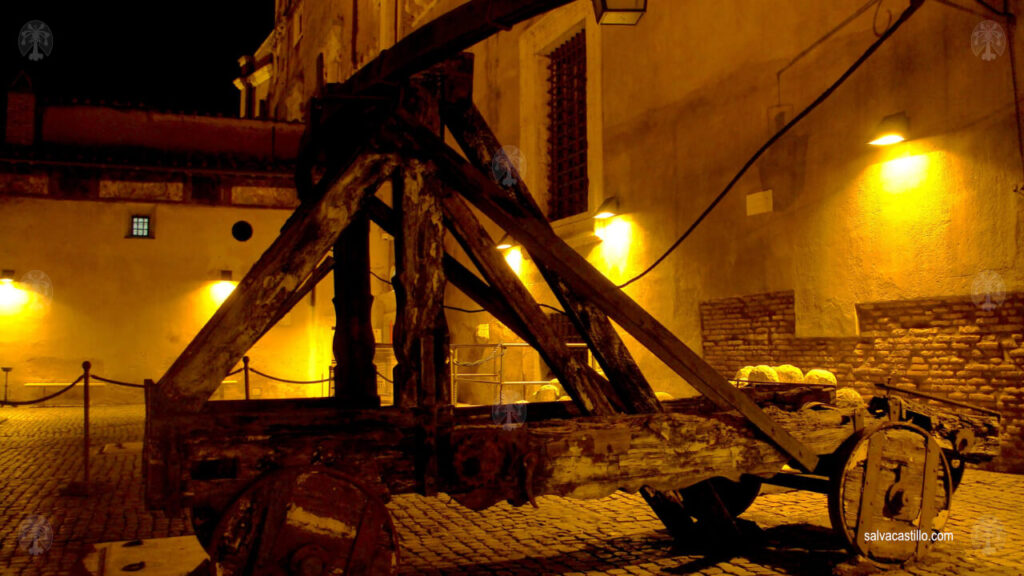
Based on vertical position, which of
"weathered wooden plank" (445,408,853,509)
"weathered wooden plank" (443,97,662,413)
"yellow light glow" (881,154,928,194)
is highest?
"yellow light glow" (881,154,928,194)

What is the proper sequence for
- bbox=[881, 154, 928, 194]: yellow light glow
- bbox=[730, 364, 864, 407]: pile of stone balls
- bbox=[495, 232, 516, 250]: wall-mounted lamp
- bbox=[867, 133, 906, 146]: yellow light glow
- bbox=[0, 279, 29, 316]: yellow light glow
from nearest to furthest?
bbox=[881, 154, 928, 194]: yellow light glow → bbox=[867, 133, 906, 146]: yellow light glow → bbox=[730, 364, 864, 407]: pile of stone balls → bbox=[495, 232, 516, 250]: wall-mounted lamp → bbox=[0, 279, 29, 316]: yellow light glow

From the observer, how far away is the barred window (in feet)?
47.5

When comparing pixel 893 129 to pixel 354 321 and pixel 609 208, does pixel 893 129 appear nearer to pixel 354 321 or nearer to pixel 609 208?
pixel 609 208

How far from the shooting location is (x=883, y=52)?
839cm

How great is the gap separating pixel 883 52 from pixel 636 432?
6842 mm

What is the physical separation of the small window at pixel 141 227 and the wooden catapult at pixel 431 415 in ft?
55.0

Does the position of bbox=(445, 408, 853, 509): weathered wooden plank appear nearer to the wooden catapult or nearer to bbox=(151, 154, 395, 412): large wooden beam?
the wooden catapult

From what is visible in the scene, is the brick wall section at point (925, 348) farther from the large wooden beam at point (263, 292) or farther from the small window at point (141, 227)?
the small window at point (141, 227)

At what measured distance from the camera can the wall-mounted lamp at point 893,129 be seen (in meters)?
Answer: 8.02

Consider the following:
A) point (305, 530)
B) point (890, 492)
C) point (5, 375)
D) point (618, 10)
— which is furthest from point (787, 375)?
point (5, 375)

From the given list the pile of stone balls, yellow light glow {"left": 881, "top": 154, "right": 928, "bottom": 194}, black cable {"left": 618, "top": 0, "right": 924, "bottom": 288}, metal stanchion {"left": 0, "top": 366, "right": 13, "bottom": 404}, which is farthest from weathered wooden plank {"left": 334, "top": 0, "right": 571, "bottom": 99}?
metal stanchion {"left": 0, "top": 366, "right": 13, "bottom": 404}

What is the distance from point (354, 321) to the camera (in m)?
4.34

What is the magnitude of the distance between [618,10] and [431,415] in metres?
2.64

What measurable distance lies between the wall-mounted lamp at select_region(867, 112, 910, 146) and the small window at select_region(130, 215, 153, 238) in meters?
17.1
